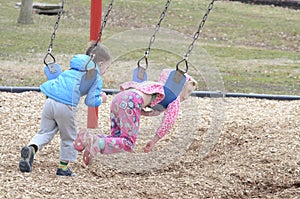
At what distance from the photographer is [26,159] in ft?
16.6

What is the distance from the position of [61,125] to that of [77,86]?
12.7 inches

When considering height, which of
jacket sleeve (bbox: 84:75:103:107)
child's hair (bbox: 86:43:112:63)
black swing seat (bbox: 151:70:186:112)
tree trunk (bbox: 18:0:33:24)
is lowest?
jacket sleeve (bbox: 84:75:103:107)

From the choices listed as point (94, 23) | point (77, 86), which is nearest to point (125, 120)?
point (77, 86)

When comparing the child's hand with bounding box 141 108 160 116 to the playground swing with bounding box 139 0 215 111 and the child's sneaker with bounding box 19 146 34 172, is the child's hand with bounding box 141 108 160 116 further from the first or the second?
the child's sneaker with bounding box 19 146 34 172

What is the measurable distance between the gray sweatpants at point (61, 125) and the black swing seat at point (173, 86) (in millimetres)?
650

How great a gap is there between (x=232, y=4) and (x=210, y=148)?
17185mm

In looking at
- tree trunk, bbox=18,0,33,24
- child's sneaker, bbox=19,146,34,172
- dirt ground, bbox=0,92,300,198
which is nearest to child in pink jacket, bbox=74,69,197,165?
dirt ground, bbox=0,92,300,198

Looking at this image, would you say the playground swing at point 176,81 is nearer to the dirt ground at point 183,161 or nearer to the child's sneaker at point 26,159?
the dirt ground at point 183,161

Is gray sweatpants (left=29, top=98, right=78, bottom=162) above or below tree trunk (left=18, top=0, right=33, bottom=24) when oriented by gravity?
below

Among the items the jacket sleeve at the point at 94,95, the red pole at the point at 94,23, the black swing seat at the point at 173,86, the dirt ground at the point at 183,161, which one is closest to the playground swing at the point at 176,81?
the black swing seat at the point at 173,86

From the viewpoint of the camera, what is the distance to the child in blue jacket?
4.91 m

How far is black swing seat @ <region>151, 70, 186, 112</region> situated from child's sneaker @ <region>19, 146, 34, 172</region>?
99 cm

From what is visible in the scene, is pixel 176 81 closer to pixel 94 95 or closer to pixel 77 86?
pixel 94 95

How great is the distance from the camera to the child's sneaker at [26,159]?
5051 mm
